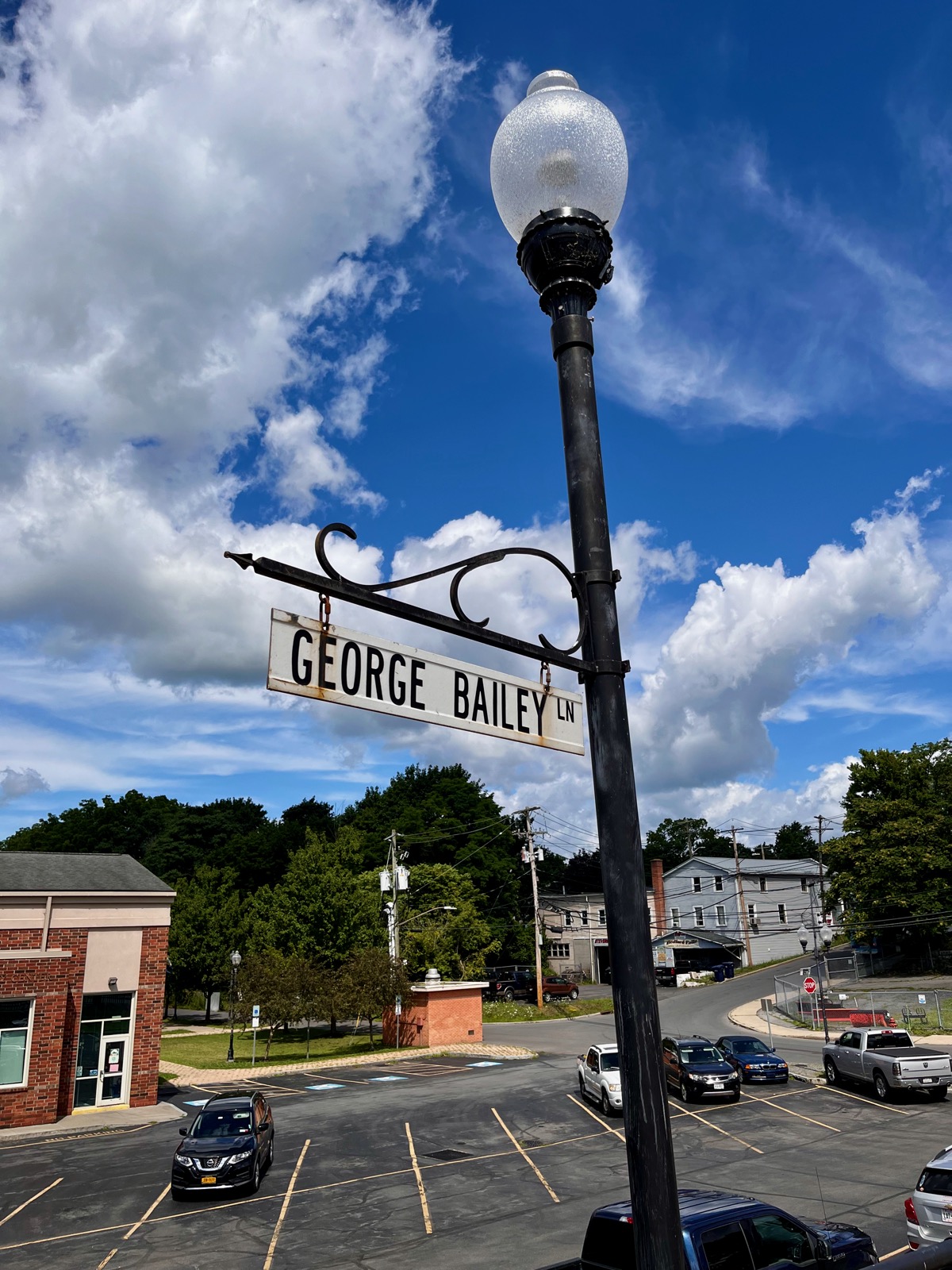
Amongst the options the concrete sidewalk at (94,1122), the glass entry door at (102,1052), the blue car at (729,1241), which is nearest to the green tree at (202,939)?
the glass entry door at (102,1052)

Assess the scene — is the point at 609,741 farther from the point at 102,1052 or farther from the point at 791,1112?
the point at 102,1052

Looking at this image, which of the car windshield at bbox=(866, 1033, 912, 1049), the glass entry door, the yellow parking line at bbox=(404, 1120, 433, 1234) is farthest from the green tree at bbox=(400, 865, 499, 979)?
the yellow parking line at bbox=(404, 1120, 433, 1234)

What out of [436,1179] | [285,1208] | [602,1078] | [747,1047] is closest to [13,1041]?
[285,1208]

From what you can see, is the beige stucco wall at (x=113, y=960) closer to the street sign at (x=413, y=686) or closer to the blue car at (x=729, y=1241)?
the blue car at (x=729, y=1241)

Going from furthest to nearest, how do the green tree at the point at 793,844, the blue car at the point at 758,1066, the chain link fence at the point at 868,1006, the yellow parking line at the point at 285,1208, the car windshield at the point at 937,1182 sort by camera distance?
the green tree at the point at 793,844, the chain link fence at the point at 868,1006, the blue car at the point at 758,1066, the yellow parking line at the point at 285,1208, the car windshield at the point at 937,1182

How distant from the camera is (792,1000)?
47219 mm

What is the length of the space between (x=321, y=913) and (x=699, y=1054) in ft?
78.2

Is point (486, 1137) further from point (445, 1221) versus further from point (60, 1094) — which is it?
point (60, 1094)

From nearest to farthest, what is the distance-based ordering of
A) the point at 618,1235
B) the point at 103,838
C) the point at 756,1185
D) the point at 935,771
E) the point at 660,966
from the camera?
the point at 618,1235 < the point at 756,1185 < the point at 935,771 < the point at 660,966 < the point at 103,838

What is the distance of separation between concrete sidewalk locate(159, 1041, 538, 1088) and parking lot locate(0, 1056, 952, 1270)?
7.76 meters

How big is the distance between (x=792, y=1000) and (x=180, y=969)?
33.6 meters

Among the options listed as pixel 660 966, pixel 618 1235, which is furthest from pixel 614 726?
pixel 660 966

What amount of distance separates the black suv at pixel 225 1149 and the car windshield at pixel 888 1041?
15729 millimetres

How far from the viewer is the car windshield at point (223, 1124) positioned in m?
15.9
